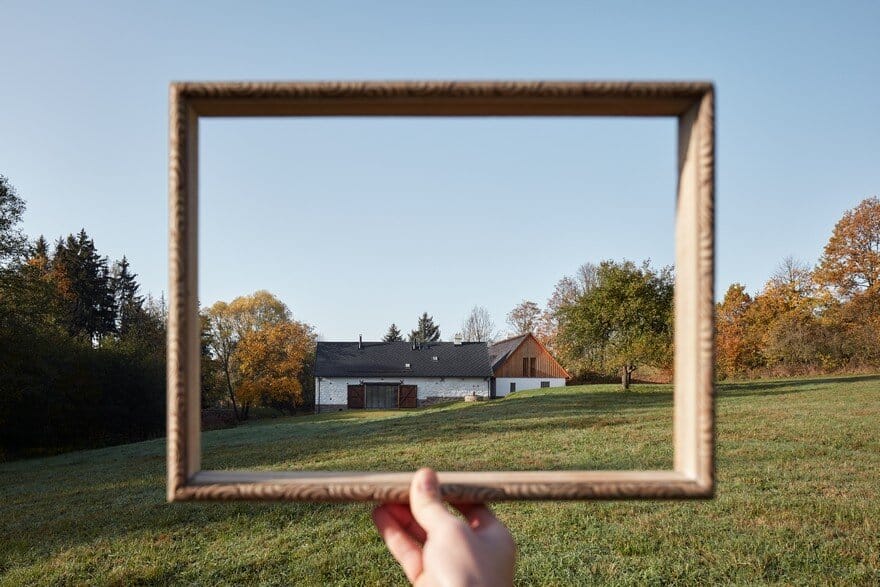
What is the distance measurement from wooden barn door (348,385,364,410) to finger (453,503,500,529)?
3702 centimetres

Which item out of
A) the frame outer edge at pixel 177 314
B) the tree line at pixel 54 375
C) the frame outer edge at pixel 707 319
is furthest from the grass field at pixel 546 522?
the tree line at pixel 54 375

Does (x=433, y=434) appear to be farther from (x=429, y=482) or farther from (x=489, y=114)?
(x=489, y=114)

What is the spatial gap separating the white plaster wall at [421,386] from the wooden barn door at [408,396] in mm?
211

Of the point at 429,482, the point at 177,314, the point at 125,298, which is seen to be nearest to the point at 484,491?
the point at 429,482

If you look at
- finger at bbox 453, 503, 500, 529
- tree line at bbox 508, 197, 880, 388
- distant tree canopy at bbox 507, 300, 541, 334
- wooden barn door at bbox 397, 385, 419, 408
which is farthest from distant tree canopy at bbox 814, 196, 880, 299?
finger at bbox 453, 503, 500, 529

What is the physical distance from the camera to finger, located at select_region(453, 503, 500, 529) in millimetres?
1158

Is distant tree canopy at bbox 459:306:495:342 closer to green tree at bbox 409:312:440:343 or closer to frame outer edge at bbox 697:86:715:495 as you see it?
green tree at bbox 409:312:440:343

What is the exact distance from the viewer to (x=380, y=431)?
581 inches

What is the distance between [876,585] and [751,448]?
5212 mm

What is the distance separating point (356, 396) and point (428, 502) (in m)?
37.3

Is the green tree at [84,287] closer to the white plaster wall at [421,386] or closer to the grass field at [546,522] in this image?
the white plaster wall at [421,386]

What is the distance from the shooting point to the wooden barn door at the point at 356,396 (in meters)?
37.3

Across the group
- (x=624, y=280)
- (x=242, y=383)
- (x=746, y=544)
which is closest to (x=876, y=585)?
(x=746, y=544)

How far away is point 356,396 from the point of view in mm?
37438
